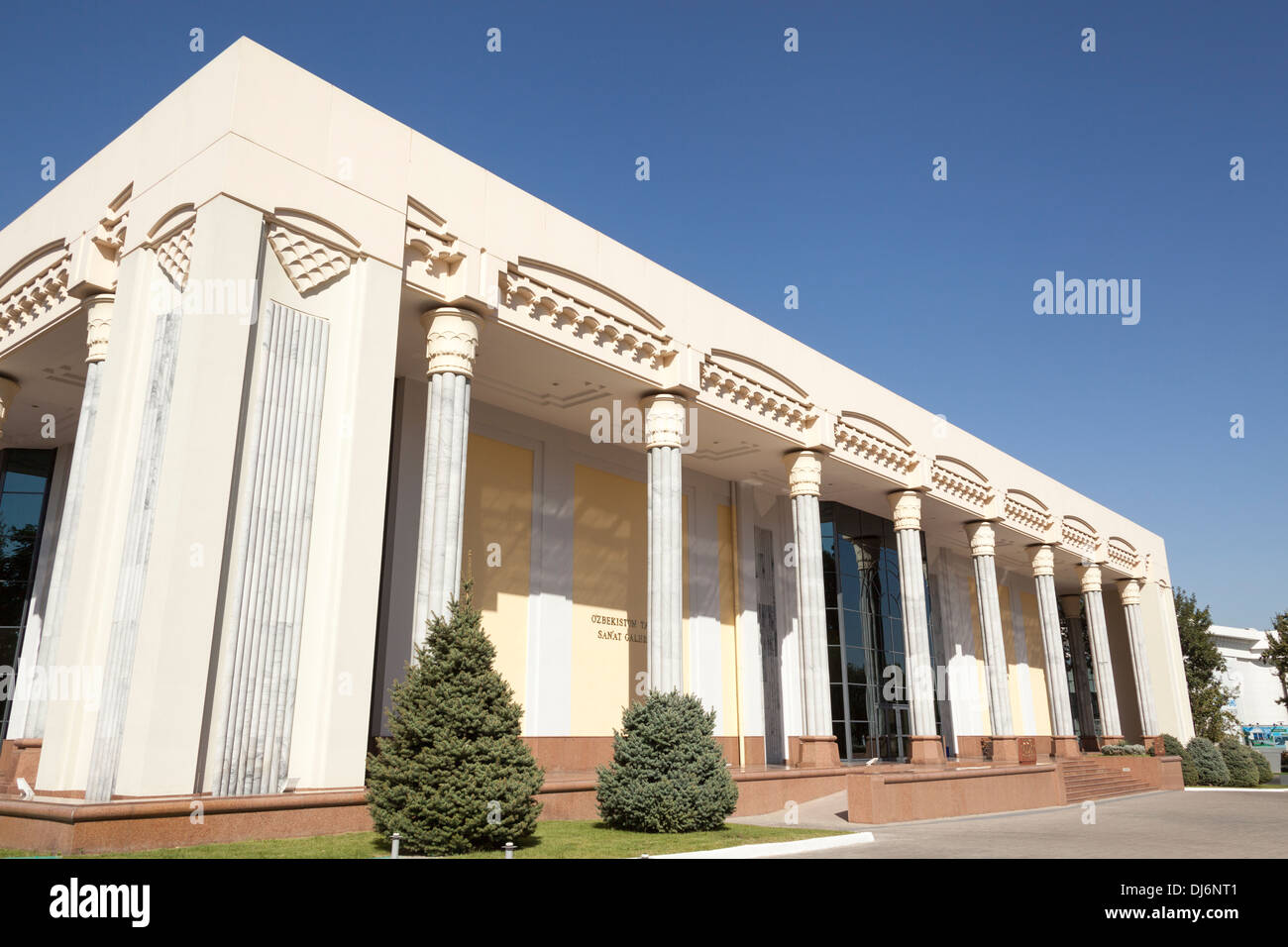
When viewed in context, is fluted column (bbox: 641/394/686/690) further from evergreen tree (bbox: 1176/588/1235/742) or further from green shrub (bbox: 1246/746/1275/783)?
evergreen tree (bbox: 1176/588/1235/742)

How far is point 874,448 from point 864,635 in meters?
8.07

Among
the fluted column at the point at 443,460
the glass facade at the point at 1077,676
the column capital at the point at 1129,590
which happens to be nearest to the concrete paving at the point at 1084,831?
the fluted column at the point at 443,460

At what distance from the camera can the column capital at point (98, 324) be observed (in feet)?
54.7

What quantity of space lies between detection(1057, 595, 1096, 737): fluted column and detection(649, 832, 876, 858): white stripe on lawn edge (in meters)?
38.4

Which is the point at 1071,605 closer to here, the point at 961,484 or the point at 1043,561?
the point at 1043,561

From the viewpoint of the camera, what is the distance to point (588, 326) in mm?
19219

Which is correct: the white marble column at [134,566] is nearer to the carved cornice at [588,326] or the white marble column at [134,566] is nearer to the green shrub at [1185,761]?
the carved cornice at [588,326]

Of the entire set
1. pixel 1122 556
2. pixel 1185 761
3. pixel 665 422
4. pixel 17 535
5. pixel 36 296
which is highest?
pixel 36 296

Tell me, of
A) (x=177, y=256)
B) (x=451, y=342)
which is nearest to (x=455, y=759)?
(x=451, y=342)

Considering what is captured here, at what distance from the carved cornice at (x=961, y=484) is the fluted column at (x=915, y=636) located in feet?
5.88

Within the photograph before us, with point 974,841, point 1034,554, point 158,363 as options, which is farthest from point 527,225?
point 1034,554

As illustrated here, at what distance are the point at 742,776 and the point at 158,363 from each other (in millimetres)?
12575

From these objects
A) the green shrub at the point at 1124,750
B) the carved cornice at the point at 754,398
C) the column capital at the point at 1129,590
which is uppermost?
the carved cornice at the point at 754,398

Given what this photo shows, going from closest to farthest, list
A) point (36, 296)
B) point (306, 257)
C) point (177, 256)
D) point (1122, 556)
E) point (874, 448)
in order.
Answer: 1. point (177, 256)
2. point (306, 257)
3. point (36, 296)
4. point (874, 448)
5. point (1122, 556)
